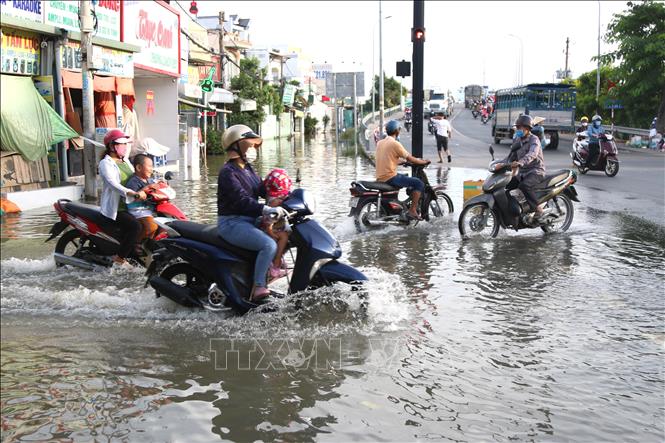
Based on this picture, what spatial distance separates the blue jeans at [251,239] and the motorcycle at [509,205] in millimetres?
5009

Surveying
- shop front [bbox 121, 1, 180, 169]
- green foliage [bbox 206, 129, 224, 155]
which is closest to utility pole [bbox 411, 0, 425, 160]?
shop front [bbox 121, 1, 180, 169]

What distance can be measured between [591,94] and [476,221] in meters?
41.7

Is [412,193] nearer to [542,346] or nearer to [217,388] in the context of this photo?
[542,346]

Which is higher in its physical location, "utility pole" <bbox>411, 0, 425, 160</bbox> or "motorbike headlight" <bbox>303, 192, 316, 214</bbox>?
"utility pole" <bbox>411, 0, 425, 160</bbox>

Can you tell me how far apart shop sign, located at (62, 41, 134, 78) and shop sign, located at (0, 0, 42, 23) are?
1.14 m

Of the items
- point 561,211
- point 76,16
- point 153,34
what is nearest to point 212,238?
point 561,211

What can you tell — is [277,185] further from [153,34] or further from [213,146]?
[213,146]

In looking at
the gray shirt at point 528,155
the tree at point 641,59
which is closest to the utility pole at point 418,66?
the gray shirt at point 528,155

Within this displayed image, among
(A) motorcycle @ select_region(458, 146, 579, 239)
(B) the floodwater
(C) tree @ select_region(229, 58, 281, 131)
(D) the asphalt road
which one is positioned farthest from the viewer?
(C) tree @ select_region(229, 58, 281, 131)

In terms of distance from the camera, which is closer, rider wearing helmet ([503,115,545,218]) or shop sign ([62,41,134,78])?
rider wearing helmet ([503,115,545,218])

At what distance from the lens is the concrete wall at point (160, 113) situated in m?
21.0

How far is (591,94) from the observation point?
48250 mm

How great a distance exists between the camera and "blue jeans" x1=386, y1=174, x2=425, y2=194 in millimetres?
10914

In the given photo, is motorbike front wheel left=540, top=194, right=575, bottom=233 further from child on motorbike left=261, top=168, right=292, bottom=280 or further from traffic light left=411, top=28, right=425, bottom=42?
child on motorbike left=261, top=168, right=292, bottom=280
